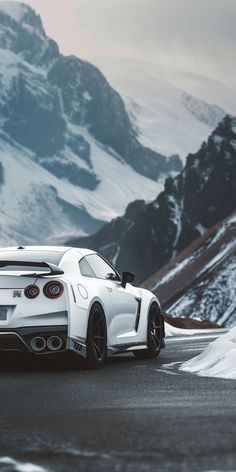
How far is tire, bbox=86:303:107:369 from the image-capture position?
1251 centimetres

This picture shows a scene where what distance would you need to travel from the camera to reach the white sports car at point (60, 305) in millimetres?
12117

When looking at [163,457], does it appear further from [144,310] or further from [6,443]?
[144,310]

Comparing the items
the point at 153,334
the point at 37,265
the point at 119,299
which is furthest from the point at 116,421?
the point at 153,334

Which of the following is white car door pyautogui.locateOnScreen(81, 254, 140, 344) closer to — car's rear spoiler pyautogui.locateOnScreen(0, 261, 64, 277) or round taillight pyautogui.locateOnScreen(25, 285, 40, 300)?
car's rear spoiler pyautogui.locateOnScreen(0, 261, 64, 277)

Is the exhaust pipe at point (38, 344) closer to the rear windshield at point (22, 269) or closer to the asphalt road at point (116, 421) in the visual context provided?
the asphalt road at point (116, 421)

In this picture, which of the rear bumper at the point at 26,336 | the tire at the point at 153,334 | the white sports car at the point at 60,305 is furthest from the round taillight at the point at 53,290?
the tire at the point at 153,334

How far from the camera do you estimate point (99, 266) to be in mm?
13844

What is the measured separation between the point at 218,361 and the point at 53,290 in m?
2.00

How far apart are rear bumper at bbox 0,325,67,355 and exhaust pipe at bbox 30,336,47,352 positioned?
0.10 feet

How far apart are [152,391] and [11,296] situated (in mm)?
2869

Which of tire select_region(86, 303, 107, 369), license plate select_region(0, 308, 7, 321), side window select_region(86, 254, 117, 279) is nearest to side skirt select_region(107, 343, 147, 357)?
tire select_region(86, 303, 107, 369)

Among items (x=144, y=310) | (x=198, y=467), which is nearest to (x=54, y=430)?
(x=198, y=467)

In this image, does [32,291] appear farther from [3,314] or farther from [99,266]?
[99,266]

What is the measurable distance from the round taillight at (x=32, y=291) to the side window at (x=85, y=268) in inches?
41.7
